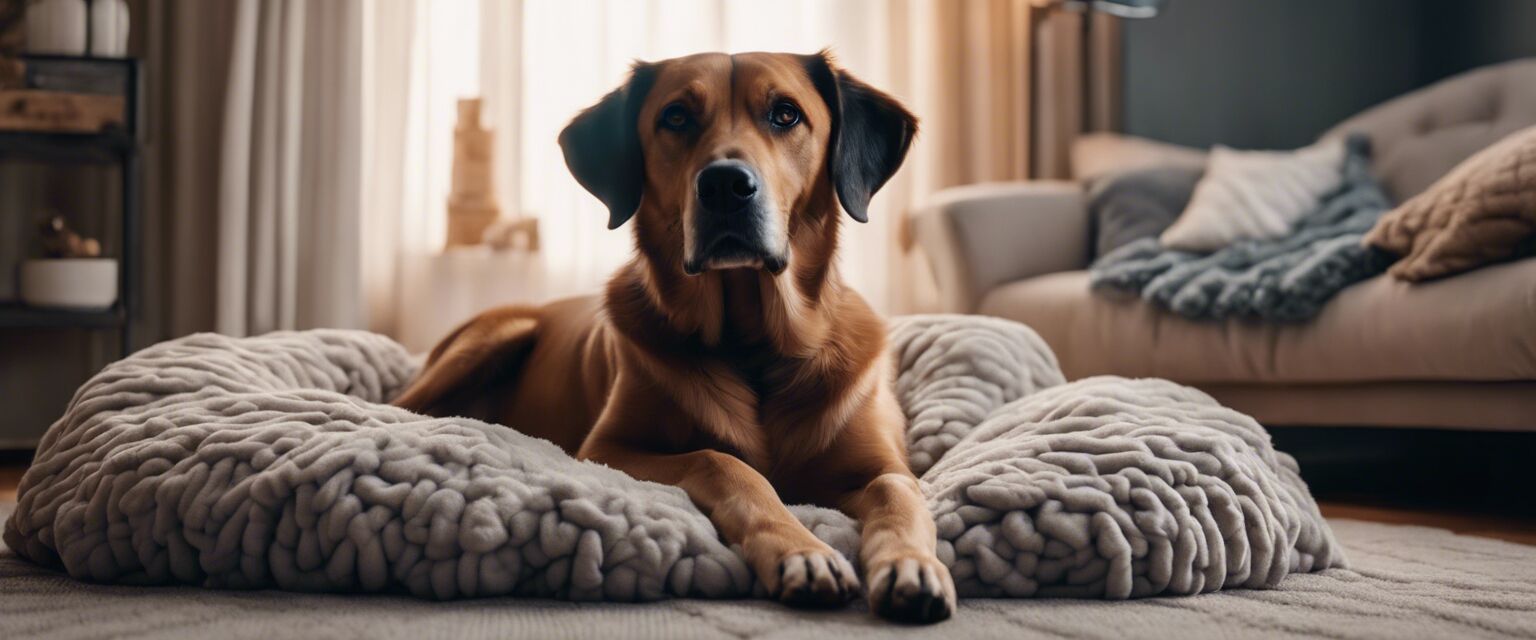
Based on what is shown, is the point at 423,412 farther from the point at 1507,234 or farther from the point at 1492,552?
the point at 1507,234

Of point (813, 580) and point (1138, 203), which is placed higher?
point (1138, 203)

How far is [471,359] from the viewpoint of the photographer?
2232mm

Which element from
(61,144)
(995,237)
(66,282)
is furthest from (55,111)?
(995,237)

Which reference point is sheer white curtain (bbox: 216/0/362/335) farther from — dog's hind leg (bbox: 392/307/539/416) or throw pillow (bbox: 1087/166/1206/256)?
throw pillow (bbox: 1087/166/1206/256)

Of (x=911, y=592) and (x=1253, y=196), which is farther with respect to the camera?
(x=1253, y=196)

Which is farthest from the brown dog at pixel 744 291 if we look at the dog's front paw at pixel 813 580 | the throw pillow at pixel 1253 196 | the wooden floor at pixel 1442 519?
the throw pillow at pixel 1253 196

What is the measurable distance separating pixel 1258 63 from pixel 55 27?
3.94m

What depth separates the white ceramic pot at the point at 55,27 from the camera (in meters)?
3.18

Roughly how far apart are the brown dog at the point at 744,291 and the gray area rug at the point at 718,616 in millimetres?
188

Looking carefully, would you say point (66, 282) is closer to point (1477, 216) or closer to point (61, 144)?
point (61, 144)

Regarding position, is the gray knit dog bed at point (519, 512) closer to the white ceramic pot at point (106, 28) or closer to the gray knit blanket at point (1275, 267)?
the gray knit blanket at point (1275, 267)

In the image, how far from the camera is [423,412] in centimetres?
213

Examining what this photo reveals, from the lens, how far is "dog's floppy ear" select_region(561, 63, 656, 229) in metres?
1.79

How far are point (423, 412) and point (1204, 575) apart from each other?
4.23 feet
